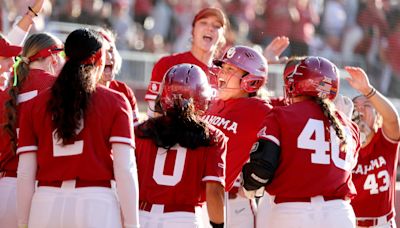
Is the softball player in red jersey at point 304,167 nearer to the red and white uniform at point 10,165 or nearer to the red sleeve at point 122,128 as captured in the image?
the red sleeve at point 122,128

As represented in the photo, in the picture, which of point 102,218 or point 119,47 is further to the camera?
point 119,47

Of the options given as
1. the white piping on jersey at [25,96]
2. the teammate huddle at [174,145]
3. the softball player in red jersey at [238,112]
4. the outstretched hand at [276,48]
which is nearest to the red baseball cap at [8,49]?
Result: the teammate huddle at [174,145]

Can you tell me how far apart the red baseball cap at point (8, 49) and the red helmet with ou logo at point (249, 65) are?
1494 mm

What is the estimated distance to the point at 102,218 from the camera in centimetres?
507

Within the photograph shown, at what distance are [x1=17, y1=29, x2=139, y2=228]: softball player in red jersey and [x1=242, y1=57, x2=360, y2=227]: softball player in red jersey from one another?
0.96 meters

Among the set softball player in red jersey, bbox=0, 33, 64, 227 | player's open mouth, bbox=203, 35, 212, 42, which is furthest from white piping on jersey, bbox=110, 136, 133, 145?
player's open mouth, bbox=203, 35, 212, 42

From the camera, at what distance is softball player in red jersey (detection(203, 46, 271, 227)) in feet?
23.0

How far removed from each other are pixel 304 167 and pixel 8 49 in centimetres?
239

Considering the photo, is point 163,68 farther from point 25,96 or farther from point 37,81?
point 25,96

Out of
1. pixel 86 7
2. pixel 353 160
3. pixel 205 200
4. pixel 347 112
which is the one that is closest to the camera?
pixel 205 200

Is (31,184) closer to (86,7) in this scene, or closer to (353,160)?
(353,160)

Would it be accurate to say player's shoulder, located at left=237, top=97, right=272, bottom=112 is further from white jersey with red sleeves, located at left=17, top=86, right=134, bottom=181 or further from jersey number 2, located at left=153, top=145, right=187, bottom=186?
white jersey with red sleeves, located at left=17, top=86, right=134, bottom=181

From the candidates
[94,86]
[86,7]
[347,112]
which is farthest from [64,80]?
[86,7]

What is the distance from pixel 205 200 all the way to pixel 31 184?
3.46ft
